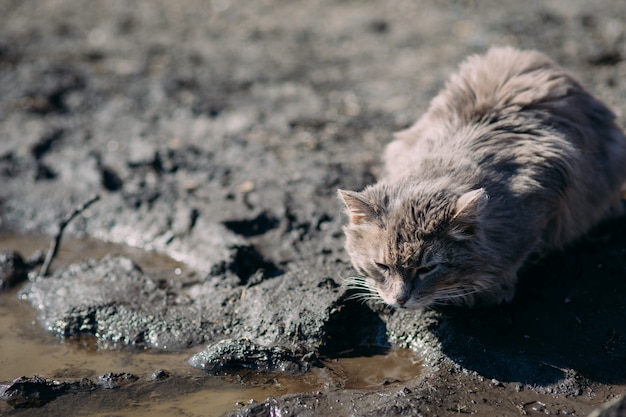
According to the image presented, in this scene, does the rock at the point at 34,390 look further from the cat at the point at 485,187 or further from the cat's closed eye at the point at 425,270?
the cat's closed eye at the point at 425,270

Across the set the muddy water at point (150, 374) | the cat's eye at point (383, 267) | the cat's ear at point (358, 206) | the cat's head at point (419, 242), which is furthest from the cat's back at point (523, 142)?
the muddy water at point (150, 374)

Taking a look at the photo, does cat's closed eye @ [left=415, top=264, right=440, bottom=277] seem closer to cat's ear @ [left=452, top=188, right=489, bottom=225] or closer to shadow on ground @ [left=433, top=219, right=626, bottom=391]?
cat's ear @ [left=452, top=188, right=489, bottom=225]

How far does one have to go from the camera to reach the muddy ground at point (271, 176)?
4.57 metres

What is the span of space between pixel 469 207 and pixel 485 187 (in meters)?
0.49

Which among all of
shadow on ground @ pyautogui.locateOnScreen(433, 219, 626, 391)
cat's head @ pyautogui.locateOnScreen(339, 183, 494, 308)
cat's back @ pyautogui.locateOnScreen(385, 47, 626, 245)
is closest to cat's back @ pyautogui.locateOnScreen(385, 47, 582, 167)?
cat's back @ pyautogui.locateOnScreen(385, 47, 626, 245)

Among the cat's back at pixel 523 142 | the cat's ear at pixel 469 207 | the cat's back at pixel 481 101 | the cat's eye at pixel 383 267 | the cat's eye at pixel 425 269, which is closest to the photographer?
the cat's ear at pixel 469 207

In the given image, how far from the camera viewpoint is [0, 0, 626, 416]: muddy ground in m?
4.57

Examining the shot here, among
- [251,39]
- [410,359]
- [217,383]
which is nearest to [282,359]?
[217,383]


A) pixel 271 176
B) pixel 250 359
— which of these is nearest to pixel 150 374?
pixel 250 359

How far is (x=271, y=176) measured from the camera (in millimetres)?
6508

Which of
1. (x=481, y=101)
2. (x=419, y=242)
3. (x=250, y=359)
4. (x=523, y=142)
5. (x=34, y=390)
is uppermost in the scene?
(x=481, y=101)

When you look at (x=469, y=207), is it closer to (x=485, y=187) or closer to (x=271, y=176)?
(x=485, y=187)

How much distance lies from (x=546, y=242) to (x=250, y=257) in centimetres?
211

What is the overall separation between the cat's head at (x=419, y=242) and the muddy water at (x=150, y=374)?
0.52 metres
